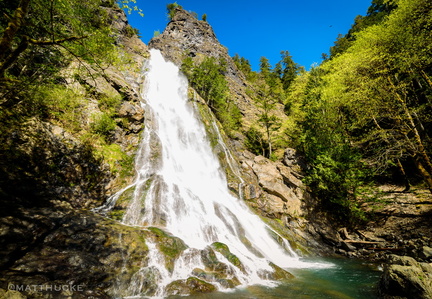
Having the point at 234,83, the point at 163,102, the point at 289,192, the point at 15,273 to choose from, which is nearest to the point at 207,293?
the point at 15,273

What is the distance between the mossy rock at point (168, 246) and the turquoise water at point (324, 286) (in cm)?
183

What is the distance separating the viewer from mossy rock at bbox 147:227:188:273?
796 centimetres

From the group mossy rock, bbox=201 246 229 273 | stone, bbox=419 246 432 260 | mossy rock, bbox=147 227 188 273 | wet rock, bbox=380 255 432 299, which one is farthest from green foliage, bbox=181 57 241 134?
wet rock, bbox=380 255 432 299

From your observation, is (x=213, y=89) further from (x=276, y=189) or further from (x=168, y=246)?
(x=168, y=246)

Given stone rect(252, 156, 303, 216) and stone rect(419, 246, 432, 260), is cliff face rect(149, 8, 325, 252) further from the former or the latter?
stone rect(419, 246, 432, 260)

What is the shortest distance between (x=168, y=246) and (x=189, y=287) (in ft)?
6.68

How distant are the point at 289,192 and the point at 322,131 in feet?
24.7

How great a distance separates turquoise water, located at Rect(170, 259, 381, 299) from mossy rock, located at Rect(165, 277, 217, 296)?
304mm

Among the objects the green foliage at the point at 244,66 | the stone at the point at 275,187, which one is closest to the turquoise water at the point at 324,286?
the stone at the point at 275,187

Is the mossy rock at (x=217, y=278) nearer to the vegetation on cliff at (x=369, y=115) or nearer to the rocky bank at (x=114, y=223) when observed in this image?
the rocky bank at (x=114, y=223)

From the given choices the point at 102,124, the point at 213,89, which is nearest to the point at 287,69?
the point at 213,89

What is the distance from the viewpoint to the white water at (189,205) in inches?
356

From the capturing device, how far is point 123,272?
6867 millimetres

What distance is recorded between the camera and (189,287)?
6.94m
